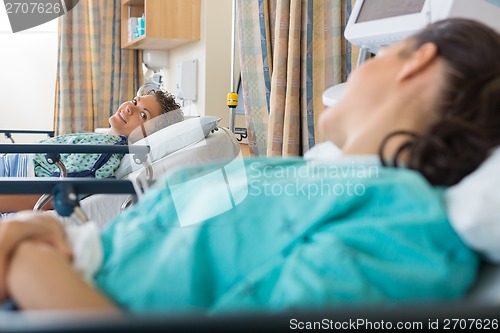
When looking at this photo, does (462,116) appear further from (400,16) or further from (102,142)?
(102,142)

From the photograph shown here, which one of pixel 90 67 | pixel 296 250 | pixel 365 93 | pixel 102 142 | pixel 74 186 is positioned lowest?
pixel 90 67

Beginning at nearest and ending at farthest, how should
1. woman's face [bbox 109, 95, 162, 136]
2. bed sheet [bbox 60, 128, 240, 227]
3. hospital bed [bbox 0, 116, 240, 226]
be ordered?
hospital bed [bbox 0, 116, 240, 226]
bed sheet [bbox 60, 128, 240, 227]
woman's face [bbox 109, 95, 162, 136]

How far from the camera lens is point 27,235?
76 cm

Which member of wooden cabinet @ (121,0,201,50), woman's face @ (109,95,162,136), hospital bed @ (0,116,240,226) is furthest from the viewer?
wooden cabinet @ (121,0,201,50)

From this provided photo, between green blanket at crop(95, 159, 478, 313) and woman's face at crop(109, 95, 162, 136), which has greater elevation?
green blanket at crop(95, 159, 478, 313)

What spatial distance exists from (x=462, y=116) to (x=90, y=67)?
4.27m

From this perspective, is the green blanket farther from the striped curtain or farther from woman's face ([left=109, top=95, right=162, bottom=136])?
the striped curtain

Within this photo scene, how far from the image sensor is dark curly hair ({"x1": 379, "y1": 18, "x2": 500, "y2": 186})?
2.98ft

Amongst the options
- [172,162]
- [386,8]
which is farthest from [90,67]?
[386,8]

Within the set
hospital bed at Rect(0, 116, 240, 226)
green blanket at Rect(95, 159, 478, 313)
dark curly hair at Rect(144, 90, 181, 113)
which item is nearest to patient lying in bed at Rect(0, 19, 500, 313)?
green blanket at Rect(95, 159, 478, 313)

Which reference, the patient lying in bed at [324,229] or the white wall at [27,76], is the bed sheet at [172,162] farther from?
the white wall at [27,76]

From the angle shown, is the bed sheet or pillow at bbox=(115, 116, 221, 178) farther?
pillow at bbox=(115, 116, 221, 178)

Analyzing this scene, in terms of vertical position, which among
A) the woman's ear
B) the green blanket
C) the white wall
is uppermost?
the woman's ear

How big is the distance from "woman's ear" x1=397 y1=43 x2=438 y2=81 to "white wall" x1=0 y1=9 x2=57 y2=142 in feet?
15.6
